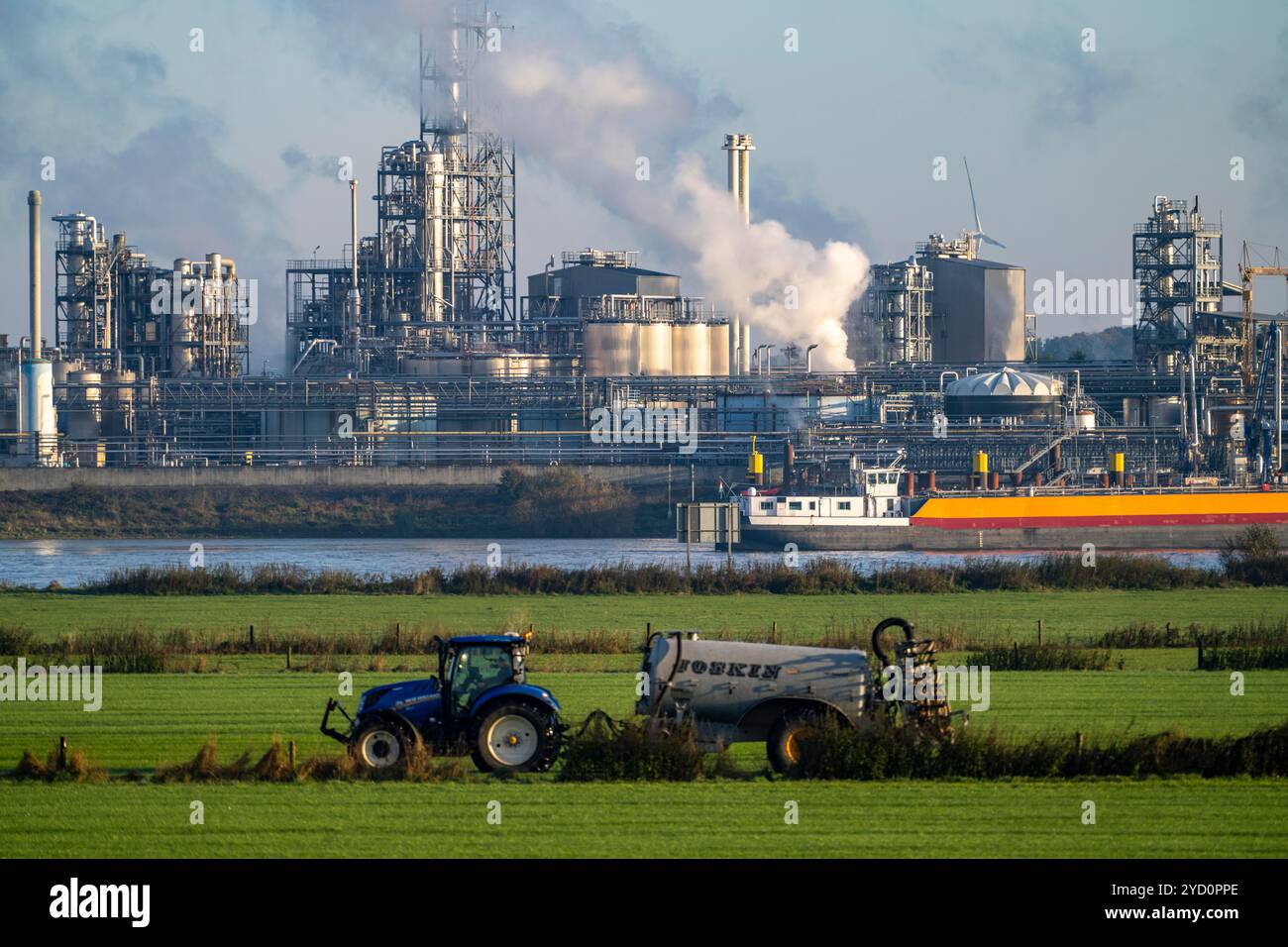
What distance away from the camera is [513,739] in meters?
16.8

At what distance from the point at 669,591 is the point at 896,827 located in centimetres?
2807

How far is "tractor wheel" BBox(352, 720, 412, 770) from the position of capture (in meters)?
16.8

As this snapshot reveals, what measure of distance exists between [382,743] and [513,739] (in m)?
1.30

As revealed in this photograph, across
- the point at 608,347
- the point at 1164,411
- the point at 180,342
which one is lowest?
the point at 1164,411

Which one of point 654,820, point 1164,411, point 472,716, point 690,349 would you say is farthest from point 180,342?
point 654,820

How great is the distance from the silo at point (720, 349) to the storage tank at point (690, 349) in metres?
0.61

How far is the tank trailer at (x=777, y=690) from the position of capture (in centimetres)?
1694

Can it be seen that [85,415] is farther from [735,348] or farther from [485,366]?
[735,348]

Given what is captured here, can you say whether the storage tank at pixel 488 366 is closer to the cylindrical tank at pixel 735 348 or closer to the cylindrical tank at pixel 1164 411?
the cylindrical tank at pixel 735 348

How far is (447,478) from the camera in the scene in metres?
86.1

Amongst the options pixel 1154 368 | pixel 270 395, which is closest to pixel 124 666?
pixel 270 395
